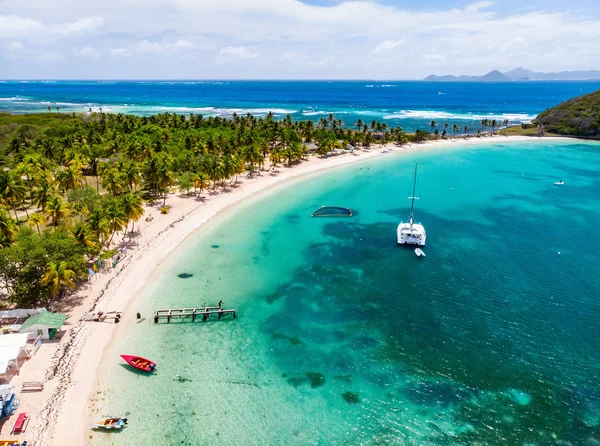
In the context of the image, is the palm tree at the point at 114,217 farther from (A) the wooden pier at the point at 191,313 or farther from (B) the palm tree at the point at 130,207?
(A) the wooden pier at the point at 191,313

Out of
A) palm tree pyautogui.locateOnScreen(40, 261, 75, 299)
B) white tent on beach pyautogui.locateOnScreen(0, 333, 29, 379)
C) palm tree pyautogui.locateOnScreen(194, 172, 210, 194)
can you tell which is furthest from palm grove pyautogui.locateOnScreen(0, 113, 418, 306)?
white tent on beach pyautogui.locateOnScreen(0, 333, 29, 379)

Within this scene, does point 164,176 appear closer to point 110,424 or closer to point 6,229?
point 6,229

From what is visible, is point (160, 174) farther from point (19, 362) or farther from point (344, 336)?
point (344, 336)

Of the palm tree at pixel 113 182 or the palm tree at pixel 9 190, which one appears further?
the palm tree at pixel 113 182

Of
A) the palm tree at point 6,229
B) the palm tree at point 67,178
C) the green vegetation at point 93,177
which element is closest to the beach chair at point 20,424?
the green vegetation at point 93,177

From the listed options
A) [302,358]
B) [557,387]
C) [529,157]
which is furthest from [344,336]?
[529,157]

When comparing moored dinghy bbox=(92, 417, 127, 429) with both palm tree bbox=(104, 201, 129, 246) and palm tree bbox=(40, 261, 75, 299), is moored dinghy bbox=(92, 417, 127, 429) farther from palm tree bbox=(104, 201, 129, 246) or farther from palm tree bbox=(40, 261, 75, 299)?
palm tree bbox=(104, 201, 129, 246)
